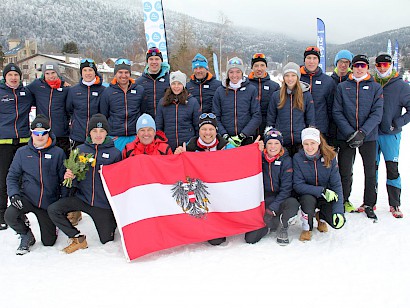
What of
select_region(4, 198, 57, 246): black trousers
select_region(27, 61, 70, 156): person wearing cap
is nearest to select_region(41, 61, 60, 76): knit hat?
select_region(27, 61, 70, 156): person wearing cap

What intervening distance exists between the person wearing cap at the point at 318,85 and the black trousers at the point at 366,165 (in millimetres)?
458

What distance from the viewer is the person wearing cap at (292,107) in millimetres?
5344

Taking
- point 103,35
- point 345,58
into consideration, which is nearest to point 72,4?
point 103,35

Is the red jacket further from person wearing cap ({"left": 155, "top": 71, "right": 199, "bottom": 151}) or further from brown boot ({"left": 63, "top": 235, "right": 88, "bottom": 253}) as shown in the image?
brown boot ({"left": 63, "top": 235, "right": 88, "bottom": 253})

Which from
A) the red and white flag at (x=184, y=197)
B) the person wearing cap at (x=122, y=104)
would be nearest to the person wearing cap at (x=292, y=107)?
the red and white flag at (x=184, y=197)

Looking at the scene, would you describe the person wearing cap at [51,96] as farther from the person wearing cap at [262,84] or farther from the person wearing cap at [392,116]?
the person wearing cap at [392,116]

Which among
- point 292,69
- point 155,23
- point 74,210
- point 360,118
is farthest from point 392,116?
point 155,23

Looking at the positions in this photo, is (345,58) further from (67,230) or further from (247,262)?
(67,230)

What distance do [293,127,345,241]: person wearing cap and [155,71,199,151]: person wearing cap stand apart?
5.21ft

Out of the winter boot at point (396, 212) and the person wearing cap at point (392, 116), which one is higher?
the person wearing cap at point (392, 116)

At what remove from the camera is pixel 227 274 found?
13.3 ft

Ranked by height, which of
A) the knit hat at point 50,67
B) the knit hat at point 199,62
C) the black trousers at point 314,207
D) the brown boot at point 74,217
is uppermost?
the knit hat at point 50,67

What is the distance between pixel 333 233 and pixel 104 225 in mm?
2972

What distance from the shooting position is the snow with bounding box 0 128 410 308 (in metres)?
3.57
